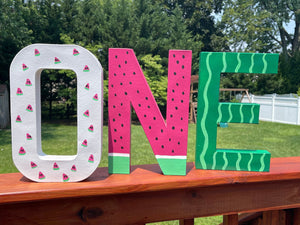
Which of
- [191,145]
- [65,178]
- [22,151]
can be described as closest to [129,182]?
[65,178]

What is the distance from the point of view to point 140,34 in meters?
13.7

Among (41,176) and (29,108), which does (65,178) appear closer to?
(41,176)

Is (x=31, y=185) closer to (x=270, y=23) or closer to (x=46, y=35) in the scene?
(x=46, y=35)

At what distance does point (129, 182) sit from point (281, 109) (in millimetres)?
13013

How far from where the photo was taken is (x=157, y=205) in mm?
1010

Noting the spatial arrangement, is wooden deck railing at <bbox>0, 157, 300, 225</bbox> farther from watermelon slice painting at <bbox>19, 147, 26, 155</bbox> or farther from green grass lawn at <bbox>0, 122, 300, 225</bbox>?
green grass lawn at <bbox>0, 122, 300, 225</bbox>

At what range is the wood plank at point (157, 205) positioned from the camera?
3.01 ft

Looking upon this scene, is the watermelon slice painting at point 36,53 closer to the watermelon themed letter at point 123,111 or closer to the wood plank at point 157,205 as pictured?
the watermelon themed letter at point 123,111

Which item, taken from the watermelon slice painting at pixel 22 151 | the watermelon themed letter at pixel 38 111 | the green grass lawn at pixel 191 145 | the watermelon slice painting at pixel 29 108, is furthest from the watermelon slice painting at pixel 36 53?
the green grass lawn at pixel 191 145

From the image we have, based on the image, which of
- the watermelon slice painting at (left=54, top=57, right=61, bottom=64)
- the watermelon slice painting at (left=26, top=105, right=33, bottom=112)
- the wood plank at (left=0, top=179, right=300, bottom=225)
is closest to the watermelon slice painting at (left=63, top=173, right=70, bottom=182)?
the wood plank at (left=0, top=179, right=300, bottom=225)

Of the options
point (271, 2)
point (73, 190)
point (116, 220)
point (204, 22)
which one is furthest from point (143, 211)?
point (271, 2)

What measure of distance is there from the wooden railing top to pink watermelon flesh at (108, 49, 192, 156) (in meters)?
0.12

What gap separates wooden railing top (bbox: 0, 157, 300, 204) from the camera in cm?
90

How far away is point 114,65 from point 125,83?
9cm
